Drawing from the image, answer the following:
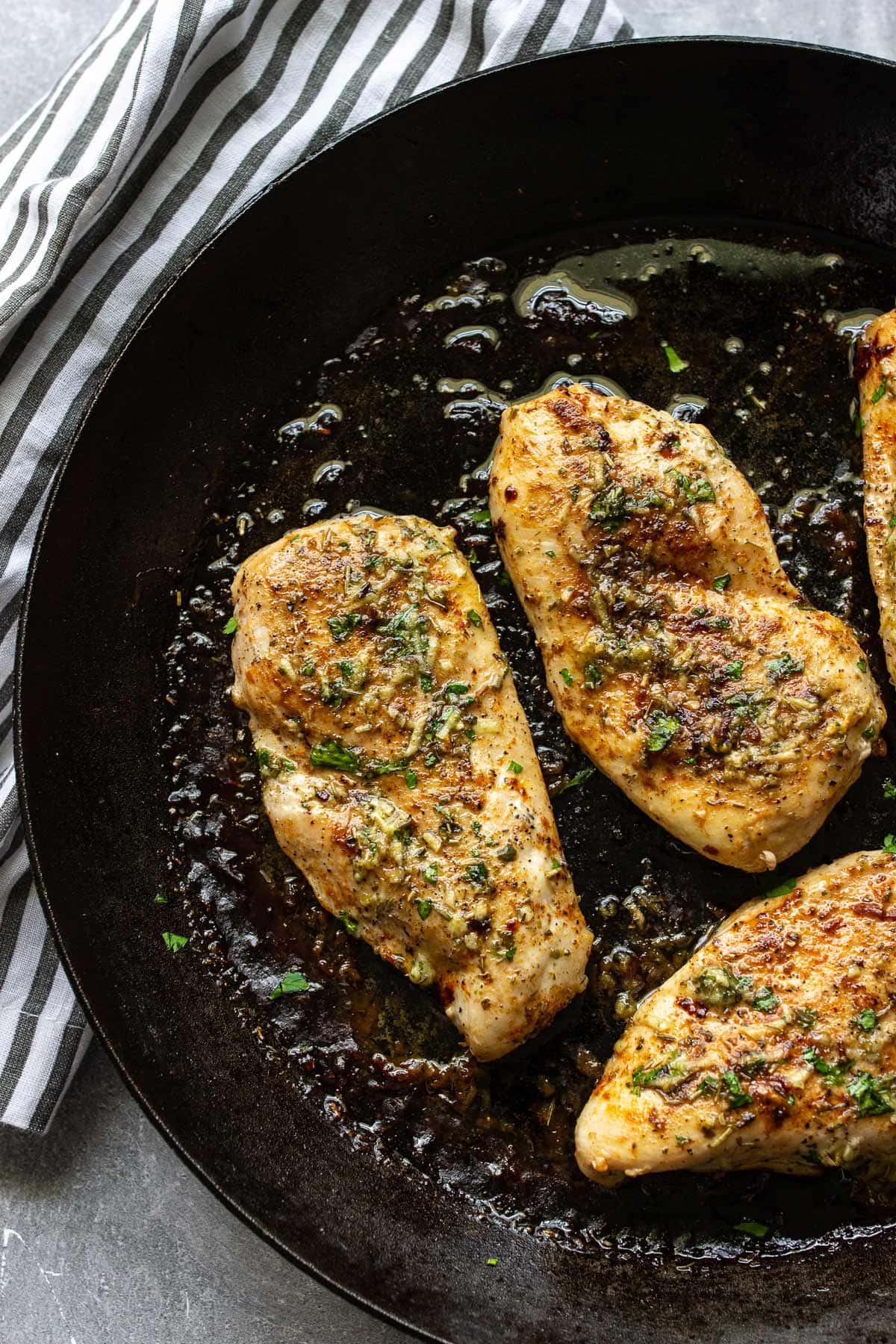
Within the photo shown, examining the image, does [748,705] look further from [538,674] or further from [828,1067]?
[828,1067]

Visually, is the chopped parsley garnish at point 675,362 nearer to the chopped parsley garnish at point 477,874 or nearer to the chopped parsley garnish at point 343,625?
the chopped parsley garnish at point 343,625

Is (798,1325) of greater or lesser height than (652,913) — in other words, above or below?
below

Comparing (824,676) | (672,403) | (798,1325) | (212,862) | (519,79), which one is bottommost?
(798,1325)

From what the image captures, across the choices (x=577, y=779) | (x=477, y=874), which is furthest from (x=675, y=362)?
(x=477, y=874)

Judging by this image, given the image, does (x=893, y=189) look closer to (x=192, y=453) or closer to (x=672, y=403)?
(x=672, y=403)

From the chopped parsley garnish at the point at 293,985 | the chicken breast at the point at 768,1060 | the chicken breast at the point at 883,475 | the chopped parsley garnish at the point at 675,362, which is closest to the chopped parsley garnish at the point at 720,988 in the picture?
the chicken breast at the point at 768,1060

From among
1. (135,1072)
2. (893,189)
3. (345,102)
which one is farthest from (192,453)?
(893,189)

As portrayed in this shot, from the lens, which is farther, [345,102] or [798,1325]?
[345,102]
